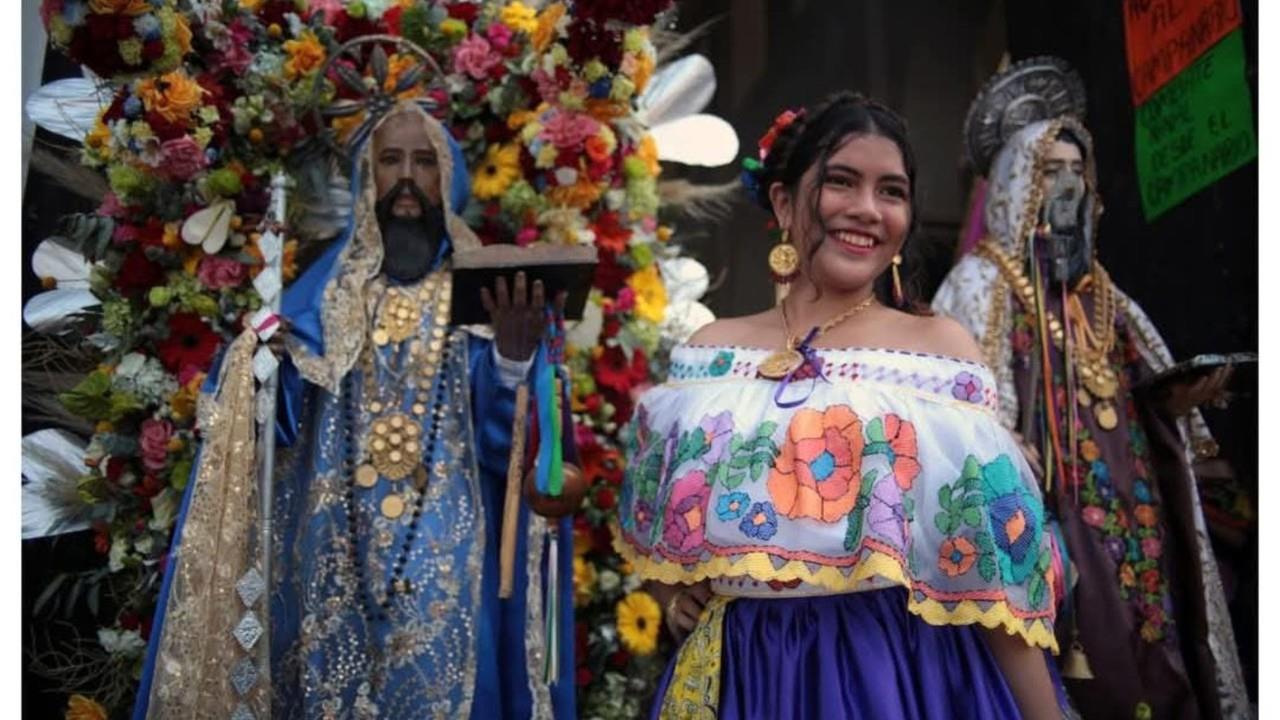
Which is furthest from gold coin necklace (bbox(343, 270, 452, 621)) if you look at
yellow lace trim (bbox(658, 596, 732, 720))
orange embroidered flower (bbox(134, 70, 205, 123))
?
yellow lace trim (bbox(658, 596, 732, 720))

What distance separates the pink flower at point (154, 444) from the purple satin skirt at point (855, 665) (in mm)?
2281

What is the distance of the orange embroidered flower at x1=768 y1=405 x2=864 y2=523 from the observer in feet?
7.04

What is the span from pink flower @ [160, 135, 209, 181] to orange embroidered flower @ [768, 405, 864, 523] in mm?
2351

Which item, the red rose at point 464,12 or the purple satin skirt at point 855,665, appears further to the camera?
the red rose at point 464,12

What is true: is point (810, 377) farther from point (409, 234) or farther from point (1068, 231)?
point (1068, 231)

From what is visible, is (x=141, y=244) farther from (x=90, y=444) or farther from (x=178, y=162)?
(x=90, y=444)

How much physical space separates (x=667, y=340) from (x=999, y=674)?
7.97ft

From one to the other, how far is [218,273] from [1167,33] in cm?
348

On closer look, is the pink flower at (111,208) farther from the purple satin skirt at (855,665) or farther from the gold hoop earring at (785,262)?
the purple satin skirt at (855,665)

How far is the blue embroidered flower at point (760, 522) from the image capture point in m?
2.13

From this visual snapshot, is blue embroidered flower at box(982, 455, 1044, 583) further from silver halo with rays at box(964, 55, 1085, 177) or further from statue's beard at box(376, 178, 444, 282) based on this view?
silver halo with rays at box(964, 55, 1085, 177)

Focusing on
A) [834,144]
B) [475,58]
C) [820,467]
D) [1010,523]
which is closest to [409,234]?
[475,58]

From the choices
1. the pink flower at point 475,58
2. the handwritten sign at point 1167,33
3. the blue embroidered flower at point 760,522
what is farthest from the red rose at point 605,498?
the handwritten sign at point 1167,33

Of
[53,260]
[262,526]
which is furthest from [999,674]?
[53,260]
